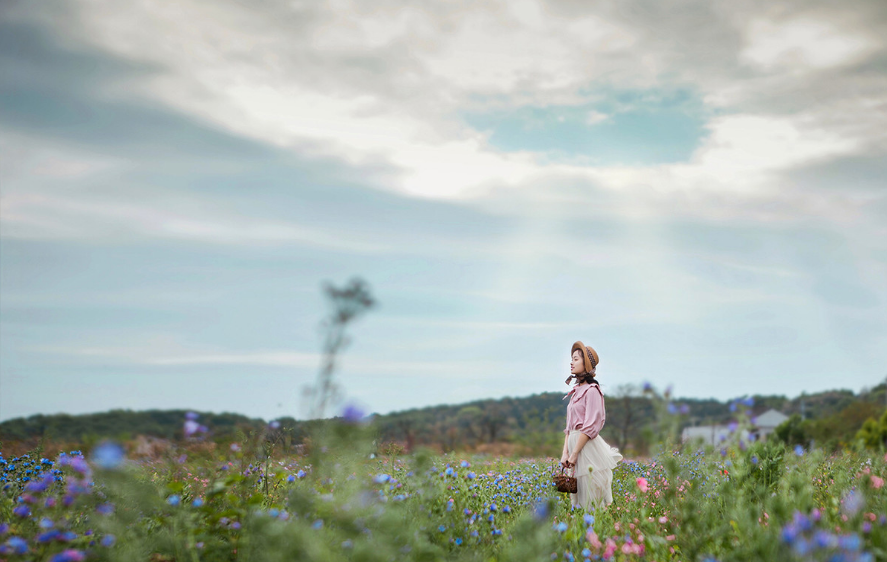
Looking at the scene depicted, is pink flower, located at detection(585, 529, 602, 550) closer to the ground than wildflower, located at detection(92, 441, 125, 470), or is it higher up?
closer to the ground

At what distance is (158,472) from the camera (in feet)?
21.2

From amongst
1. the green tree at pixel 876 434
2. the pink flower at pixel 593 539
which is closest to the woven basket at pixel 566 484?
the pink flower at pixel 593 539

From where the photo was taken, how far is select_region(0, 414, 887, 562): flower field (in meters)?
3.01

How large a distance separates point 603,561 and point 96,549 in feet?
10.1

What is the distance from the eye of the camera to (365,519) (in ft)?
10.4

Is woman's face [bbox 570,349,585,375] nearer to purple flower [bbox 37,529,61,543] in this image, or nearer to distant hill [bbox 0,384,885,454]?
purple flower [bbox 37,529,61,543]

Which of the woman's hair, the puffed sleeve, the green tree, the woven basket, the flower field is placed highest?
the woman's hair

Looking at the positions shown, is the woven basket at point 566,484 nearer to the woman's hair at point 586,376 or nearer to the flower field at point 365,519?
the flower field at point 365,519

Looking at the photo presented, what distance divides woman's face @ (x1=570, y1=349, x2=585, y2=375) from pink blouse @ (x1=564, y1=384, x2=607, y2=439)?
16 cm

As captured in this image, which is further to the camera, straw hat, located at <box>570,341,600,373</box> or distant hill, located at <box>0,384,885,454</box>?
distant hill, located at <box>0,384,885,454</box>

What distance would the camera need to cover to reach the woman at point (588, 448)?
18.9 ft

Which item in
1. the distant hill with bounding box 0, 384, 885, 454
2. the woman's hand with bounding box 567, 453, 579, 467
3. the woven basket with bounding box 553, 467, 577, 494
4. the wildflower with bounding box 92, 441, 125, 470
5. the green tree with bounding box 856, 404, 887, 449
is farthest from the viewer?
the green tree with bounding box 856, 404, 887, 449

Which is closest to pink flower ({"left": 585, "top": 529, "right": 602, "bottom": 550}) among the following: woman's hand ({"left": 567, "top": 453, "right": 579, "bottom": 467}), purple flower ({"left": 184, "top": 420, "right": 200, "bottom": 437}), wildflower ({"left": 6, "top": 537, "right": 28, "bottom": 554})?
woman's hand ({"left": 567, "top": 453, "right": 579, "bottom": 467})

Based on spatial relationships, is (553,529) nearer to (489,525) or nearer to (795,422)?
(489,525)
